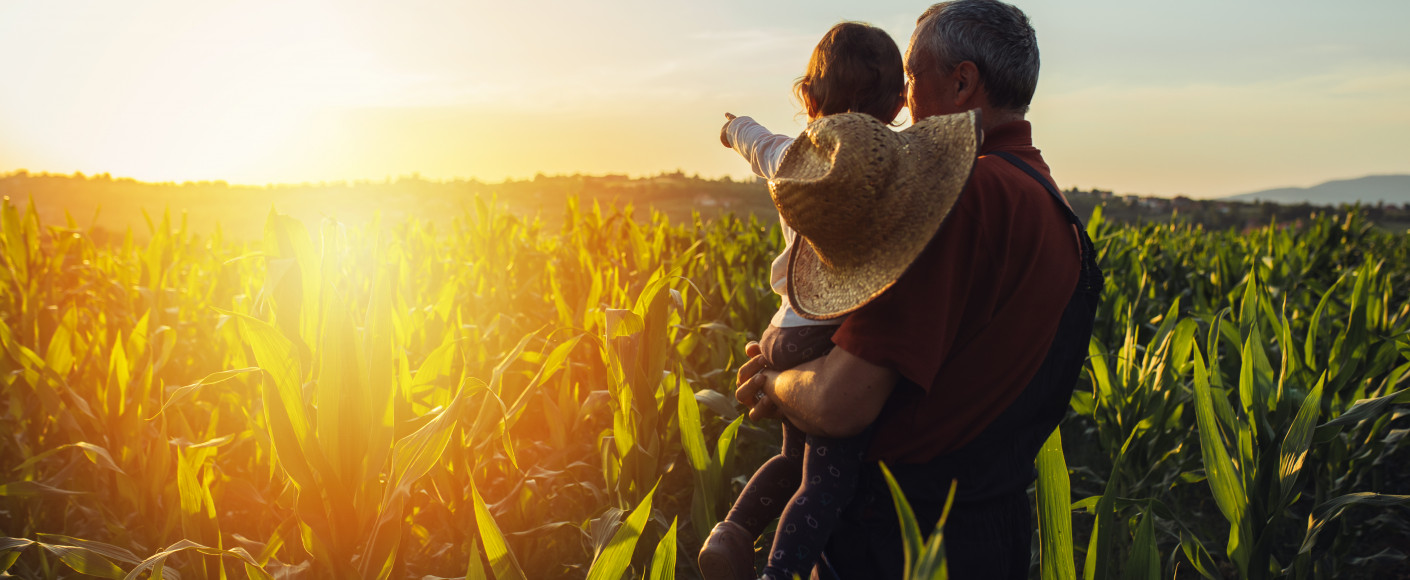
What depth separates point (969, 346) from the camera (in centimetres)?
115

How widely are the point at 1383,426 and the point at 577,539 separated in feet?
9.71

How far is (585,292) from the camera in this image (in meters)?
4.01

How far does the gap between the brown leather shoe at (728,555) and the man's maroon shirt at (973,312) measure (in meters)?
0.37

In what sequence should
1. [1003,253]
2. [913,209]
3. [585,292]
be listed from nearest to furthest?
[913,209], [1003,253], [585,292]

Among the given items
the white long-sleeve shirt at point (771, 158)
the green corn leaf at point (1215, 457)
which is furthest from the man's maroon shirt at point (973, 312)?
the green corn leaf at point (1215, 457)

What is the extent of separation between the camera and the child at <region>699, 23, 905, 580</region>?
50.0 inches

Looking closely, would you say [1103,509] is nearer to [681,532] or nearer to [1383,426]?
[681,532]

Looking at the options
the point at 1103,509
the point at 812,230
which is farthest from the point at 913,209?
the point at 1103,509

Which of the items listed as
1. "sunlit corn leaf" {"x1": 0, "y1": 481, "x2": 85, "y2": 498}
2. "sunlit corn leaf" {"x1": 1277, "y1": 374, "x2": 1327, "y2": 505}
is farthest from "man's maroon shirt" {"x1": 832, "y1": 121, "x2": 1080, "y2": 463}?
"sunlit corn leaf" {"x1": 0, "y1": 481, "x2": 85, "y2": 498}

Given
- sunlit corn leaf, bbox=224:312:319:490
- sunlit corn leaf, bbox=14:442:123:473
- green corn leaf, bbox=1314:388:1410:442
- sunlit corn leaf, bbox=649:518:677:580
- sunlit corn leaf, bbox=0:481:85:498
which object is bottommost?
sunlit corn leaf, bbox=0:481:85:498

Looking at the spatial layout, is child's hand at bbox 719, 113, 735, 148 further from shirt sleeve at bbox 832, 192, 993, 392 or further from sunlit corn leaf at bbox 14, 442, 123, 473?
sunlit corn leaf at bbox 14, 442, 123, 473

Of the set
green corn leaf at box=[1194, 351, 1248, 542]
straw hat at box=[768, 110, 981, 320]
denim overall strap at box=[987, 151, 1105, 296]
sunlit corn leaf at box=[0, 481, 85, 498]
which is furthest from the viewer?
sunlit corn leaf at box=[0, 481, 85, 498]

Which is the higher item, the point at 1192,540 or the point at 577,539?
the point at 1192,540

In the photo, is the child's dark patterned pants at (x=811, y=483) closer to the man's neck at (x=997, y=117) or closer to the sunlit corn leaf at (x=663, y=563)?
the sunlit corn leaf at (x=663, y=563)
